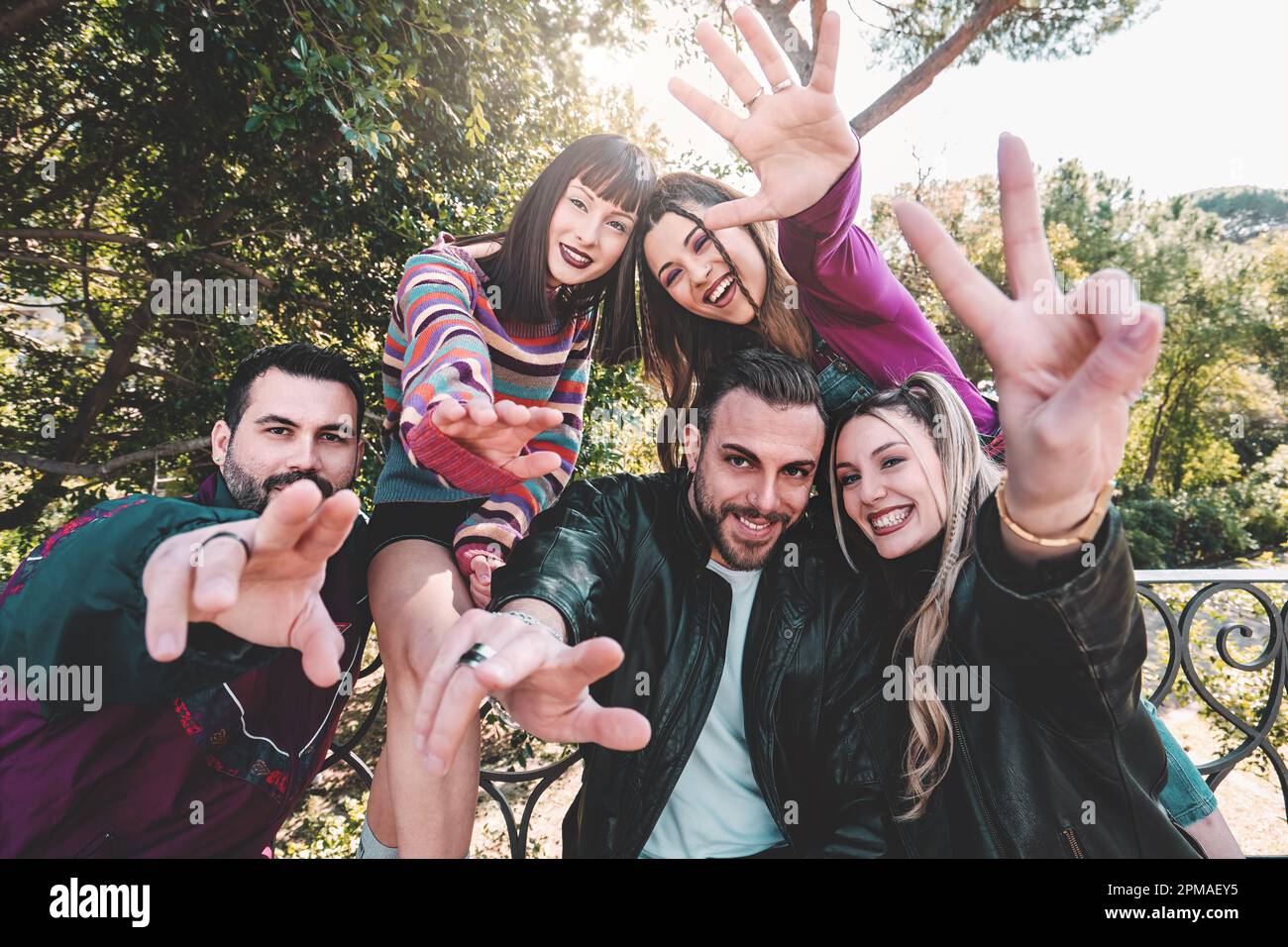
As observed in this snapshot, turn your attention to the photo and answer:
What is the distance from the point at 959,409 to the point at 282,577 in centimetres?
198

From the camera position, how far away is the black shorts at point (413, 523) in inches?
79.3

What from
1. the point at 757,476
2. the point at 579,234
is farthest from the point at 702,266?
the point at 757,476

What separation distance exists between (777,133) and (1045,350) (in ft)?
3.45

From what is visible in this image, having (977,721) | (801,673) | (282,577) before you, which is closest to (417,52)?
(282,577)

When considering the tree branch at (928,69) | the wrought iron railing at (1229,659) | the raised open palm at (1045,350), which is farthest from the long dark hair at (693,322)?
the tree branch at (928,69)

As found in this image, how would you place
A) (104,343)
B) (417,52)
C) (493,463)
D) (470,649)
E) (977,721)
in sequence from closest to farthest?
(470,649), (493,463), (977,721), (417,52), (104,343)

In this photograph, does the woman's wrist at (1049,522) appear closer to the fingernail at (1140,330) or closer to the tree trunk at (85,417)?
the fingernail at (1140,330)

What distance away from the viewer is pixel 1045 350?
4.73ft

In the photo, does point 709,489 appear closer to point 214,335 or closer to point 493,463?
point 493,463

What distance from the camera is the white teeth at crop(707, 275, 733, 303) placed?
7.64 ft

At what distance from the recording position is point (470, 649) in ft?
4.18

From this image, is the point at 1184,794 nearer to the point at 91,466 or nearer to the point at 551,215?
the point at 551,215

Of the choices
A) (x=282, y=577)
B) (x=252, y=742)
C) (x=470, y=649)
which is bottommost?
(x=252, y=742)

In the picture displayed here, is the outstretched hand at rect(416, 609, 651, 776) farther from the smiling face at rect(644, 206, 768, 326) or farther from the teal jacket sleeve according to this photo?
the smiling face at rect(644, 206, 768, 326)
